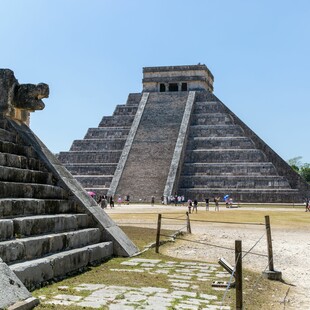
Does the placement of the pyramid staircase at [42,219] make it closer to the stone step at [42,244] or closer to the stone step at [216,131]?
the stone step at [42,244]

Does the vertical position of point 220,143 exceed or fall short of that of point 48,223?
it exceeds it

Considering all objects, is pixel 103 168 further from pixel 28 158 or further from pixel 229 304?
pixel 229 304

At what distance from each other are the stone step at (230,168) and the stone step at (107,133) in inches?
311

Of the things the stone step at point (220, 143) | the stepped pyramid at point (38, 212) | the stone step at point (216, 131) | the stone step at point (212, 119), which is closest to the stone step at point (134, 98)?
the stone step at point (212, 119)

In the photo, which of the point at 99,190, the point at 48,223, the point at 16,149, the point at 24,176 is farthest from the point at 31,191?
the point at 99,190

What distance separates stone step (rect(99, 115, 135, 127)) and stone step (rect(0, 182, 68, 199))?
126 feet

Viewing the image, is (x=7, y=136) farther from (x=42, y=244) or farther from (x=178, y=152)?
(x=178, y=152)

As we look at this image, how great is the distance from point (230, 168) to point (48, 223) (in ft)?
109

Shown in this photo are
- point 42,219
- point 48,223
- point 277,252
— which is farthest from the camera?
point 277,252

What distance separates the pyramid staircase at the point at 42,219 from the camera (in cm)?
602

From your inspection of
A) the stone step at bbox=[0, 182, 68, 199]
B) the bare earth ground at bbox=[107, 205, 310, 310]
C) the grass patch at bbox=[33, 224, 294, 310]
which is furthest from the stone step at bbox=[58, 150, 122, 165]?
the grass patch at bbox=[33, 224, 294, 310]

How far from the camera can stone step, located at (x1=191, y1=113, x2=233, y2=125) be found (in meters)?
44.6

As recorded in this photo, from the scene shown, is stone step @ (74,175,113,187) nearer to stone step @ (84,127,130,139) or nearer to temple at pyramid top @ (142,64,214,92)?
stone step @ (84,127,130,139)

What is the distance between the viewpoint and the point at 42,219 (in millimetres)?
6945
